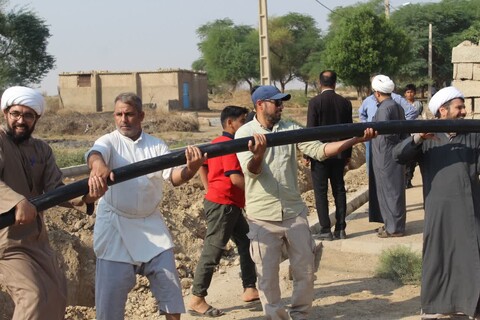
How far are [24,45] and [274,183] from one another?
157 ft

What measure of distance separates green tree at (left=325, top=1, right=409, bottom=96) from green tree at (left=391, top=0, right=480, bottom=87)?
971cm

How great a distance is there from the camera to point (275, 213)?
5.53 metres

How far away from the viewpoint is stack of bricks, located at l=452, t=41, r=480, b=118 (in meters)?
13.3

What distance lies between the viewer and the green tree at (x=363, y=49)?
43.0 m

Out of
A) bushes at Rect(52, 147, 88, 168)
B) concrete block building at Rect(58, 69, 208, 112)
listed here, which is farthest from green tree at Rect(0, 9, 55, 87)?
bushes at Rect(52, 147, 88, 168)

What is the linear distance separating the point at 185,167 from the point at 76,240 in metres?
4.14

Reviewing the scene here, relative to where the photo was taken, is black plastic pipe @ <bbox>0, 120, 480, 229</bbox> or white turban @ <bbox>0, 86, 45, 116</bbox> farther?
white turban @ <bbox>0, 86, 45, 116</bbox>

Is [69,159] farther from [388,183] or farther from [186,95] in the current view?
[186,95]

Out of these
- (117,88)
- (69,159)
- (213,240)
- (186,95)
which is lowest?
(69,159)

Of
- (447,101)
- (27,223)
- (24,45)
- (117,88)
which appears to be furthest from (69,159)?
(24,45)

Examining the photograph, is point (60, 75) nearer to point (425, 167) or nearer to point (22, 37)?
point (22, 37)

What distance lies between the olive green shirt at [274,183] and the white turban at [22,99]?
1.61 metres

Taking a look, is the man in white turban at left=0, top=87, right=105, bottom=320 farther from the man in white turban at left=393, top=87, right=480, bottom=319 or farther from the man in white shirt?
the man in white turban at left=393, top=87, right=480, bottom=319

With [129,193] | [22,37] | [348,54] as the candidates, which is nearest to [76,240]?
[129,193]
